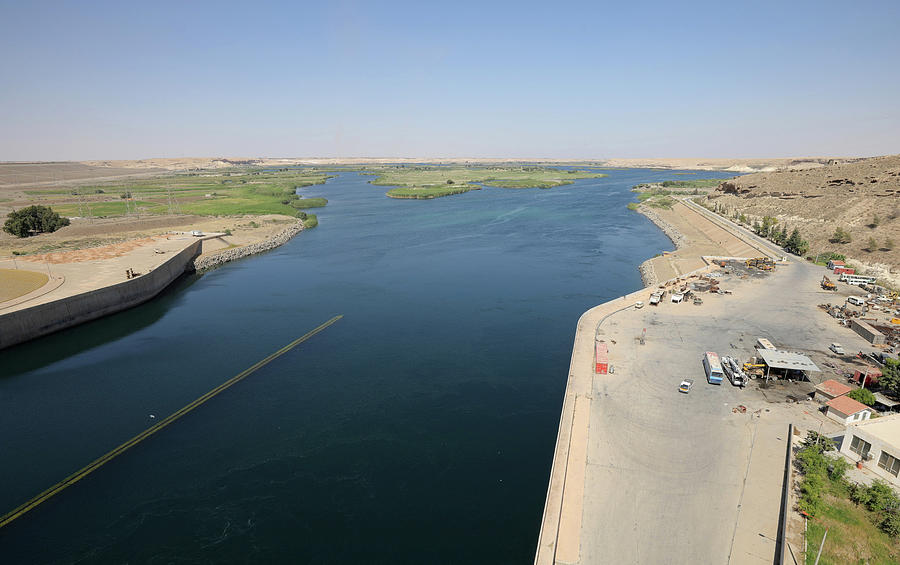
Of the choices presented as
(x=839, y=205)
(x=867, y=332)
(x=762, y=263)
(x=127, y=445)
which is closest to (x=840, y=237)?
(x=839, y=205)

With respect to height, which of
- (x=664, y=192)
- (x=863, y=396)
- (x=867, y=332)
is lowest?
(x=863, y=396)

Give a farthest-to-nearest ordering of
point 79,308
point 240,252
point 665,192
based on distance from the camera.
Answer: point 665,192 < point 240,252 < point 79,308

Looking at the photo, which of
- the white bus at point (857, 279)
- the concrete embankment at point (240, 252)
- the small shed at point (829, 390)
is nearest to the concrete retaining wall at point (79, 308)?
the concrete embankment at point (240, 252)

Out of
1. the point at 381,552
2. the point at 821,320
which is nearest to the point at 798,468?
the point at 381,552

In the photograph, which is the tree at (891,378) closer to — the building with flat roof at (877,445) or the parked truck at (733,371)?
the building with flat roof at (877,445)

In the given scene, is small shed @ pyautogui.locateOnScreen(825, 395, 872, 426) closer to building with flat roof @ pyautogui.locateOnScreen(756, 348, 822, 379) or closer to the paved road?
the paved road

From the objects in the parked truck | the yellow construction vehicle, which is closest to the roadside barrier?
the parked truck

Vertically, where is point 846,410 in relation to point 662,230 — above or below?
below

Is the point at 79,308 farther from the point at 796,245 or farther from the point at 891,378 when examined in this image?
the point at 796,245
